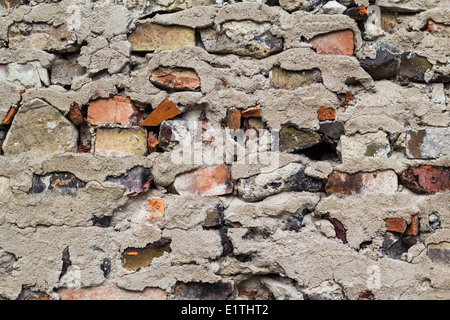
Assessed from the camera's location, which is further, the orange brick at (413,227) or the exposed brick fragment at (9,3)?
the exposed brick fragment at (9,3)

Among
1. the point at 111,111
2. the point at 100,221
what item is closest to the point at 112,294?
the point at 100,221

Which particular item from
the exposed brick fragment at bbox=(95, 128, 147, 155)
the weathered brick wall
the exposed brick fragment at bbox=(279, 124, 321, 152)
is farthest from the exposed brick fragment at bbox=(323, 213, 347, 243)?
the exposed brick fragment at bbox=(95, 128, 147, 155)

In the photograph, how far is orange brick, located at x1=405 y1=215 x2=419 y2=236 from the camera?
1.14 metres

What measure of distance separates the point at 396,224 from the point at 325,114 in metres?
0.41

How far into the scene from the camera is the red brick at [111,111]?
121 centimetres

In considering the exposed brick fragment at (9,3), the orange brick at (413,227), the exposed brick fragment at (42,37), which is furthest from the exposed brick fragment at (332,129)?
the exposed brick fragment at (9,3)

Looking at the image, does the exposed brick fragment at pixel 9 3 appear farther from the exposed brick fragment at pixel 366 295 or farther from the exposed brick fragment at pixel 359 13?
the exposed brick fragment at pixel 366 295

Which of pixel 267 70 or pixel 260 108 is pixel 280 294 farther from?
pixel 267 70

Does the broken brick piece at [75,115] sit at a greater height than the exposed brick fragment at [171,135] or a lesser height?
greater

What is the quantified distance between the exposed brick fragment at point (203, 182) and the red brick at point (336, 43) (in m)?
0.53

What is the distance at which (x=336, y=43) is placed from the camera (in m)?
1.21

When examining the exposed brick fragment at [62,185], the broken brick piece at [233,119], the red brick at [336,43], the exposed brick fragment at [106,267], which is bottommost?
the exposed brick fragment at [106,267]

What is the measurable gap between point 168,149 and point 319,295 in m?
0.68

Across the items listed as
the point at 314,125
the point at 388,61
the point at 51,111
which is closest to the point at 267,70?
the point at 314,125
